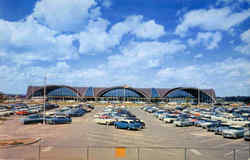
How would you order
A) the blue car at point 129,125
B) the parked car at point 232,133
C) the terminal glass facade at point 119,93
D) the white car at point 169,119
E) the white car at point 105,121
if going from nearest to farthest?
the parked car at point 232,133, the blue car at point 129,125, the white car at point 105,121, the white car at point 169,119, the terminal glass facade at point 119,93

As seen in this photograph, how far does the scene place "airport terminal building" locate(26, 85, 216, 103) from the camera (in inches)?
4626

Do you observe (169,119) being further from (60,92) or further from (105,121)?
(60,92)

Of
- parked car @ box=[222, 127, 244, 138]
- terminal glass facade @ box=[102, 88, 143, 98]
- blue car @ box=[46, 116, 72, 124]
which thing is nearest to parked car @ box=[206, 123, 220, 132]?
parked car @ box=[222, 127, 244, 138]

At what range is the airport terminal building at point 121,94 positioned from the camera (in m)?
118

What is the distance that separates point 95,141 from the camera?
71.0 feet

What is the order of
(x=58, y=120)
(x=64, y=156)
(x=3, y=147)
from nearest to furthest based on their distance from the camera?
(x=64, y=156), (x=3, y=147), (x=58, y=120)

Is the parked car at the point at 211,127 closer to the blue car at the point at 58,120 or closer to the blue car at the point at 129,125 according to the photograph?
the blue car at the point at 129,125

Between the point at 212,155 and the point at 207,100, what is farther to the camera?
the point at 207,100

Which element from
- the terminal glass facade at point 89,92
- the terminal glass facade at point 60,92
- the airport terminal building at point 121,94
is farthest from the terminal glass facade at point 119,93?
the terminal glass facade at point 60,92

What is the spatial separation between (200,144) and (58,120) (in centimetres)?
2239

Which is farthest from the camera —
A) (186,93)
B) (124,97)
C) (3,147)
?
(186,93)

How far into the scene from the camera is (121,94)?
402 ft

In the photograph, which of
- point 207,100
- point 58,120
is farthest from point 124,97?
point 58,120

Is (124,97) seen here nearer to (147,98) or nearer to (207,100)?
(147,98)
